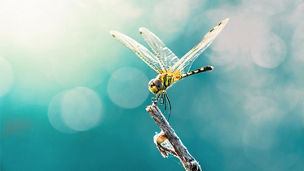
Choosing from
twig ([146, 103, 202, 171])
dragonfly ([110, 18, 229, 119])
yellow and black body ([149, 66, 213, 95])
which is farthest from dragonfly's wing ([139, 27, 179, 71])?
twig ([146, 103, 202, 171])

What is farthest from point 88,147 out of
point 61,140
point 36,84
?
point 36,84

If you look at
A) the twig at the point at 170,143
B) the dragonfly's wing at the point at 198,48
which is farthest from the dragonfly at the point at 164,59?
the twig at the point at 170,143

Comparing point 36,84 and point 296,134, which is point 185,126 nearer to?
point 296,134

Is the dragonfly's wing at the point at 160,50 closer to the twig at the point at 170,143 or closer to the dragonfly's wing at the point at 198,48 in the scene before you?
the dragonfly's wing at the point at 198,48

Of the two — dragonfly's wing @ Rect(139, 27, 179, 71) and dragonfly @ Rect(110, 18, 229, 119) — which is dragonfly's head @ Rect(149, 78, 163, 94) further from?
dragonfly's wing @ Rect(139, 27, 179, 71)

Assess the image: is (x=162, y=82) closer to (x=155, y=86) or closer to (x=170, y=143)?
(x=155, y=86)

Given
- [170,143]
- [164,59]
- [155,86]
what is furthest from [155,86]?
[170,143]
